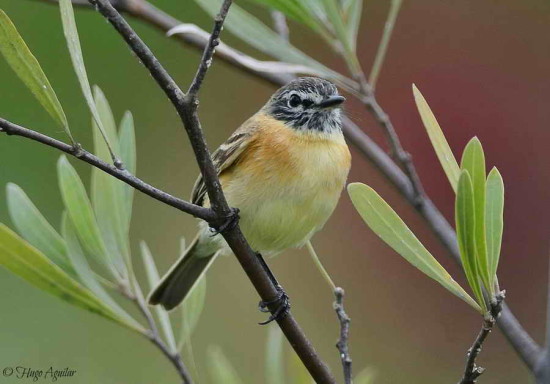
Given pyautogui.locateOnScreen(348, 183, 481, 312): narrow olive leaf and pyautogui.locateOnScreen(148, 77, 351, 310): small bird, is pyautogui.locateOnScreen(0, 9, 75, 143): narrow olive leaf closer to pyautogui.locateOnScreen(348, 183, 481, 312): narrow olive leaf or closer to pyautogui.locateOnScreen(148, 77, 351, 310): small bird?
pyautogui.locateOnScreen(348, 183, 481, 312): narrow olive leaf

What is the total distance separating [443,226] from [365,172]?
2302mm

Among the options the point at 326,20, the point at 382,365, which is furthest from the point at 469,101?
the point at 326,20

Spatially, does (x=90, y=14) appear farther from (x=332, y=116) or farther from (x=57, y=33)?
(x=332, y=116)

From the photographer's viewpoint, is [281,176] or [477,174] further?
[281,176]

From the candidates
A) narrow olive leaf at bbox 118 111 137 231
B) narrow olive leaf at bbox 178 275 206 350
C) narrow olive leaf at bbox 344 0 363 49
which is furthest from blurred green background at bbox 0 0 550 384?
narrow olive leaf at bbox 118 111 137 231

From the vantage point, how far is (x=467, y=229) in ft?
6.29

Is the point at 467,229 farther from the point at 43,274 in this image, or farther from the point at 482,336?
the point at 43,274

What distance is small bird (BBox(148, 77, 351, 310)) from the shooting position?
344 cm

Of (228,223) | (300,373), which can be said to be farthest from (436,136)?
(300,373)

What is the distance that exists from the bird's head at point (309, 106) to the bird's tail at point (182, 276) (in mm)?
684

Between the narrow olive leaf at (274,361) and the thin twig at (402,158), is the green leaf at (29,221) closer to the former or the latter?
the narrow olive leaf at (274,361)

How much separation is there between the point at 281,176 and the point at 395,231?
150 centimetres

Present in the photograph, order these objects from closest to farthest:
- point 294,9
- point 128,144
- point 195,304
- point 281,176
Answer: point 128,144 < point 195,304 < point 294,9 < point 281,176

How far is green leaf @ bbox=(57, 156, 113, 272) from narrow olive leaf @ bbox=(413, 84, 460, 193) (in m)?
0.96
